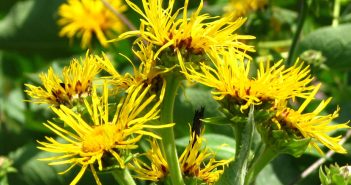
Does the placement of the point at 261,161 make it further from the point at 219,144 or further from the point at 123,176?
the point at 219,144

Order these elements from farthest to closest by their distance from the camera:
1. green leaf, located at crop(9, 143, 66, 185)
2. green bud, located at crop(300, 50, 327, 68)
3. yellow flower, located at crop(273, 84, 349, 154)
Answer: green leaf, located at crop(9, 143, 66, 185) → green bud, located at crop(300, 50, 327, 68) → yellow flower, located at crop(273, 84, 349, 154)

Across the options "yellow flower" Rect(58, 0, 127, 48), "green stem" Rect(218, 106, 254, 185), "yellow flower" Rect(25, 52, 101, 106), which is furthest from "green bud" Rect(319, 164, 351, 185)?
"yellow flower" Rect(58, 0, 127, 48)

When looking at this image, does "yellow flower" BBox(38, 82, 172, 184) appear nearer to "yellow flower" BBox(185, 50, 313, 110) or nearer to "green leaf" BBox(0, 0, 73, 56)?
"yellow flower" BBox(185, 50, 313, 110)

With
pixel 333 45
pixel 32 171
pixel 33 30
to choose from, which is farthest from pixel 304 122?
pixel 33 30

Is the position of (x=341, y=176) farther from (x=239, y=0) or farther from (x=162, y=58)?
(x=239, y=0)

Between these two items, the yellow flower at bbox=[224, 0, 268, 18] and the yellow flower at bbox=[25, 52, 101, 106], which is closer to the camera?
the yellow flower at bbox=[25, 52, 101, 106]

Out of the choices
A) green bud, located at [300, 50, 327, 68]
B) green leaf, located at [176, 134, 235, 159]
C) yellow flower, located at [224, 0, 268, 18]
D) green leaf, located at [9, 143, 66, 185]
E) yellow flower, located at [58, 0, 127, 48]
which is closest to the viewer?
green leaf, located at [176, 134, 235, 159]

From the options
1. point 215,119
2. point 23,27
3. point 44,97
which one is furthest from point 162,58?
point 23,27

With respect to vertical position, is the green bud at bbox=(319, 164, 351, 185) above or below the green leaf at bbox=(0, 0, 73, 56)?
above
